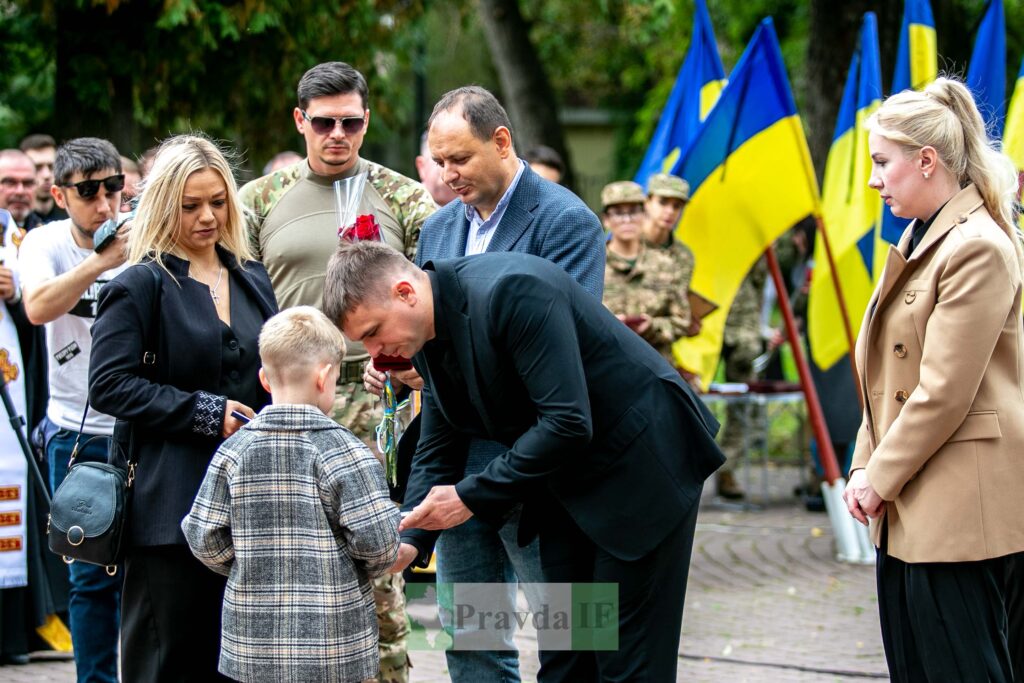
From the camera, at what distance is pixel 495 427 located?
341 centimetres

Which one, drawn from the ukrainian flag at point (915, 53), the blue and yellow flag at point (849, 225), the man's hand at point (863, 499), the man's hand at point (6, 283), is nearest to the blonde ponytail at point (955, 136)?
the man's hand at point (863, 499)

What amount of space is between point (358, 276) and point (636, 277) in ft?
16.7

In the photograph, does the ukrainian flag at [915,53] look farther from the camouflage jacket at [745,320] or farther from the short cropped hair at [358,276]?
the short cropped hair at [358,276]

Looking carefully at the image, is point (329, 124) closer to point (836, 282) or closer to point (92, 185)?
point (92, 185)

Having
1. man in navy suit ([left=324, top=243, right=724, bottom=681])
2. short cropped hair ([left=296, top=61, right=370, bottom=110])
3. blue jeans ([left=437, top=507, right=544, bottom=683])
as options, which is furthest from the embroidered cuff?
short cropped hair ([left=296, top=61, right=370, bottom=110])

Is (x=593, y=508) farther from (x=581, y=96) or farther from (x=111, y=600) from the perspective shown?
(x=581, y=96)

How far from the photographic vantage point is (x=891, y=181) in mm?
3395

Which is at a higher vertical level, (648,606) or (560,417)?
(560,417)

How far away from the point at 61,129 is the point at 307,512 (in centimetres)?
681

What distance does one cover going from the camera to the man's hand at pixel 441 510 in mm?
3375

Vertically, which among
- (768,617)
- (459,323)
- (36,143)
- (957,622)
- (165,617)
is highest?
(36,143)

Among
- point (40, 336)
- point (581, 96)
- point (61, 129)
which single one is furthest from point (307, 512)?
Answer: point (581, 96)

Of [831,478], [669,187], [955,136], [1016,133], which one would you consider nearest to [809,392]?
[831,478]

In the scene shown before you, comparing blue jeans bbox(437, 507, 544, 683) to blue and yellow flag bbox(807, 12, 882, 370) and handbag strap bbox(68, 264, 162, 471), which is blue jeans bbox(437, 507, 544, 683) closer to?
handbag strap bbox(68, 264, 162, 471)
